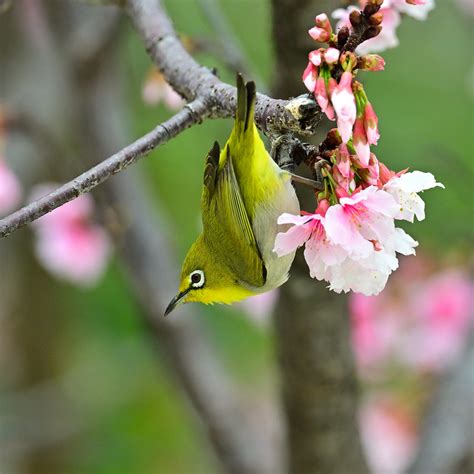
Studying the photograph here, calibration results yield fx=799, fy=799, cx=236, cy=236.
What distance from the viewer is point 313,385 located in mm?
1723

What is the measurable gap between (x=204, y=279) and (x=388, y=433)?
65.7 inches

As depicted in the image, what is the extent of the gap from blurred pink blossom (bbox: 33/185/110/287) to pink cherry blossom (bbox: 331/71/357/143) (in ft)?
4.90

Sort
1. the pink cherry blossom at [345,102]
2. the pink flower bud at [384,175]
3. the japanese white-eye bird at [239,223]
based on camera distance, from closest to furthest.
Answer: the pink cherry blossom at [345,102], the pink flower bud at [384,175], the japanese white-eye bird at [239,223]

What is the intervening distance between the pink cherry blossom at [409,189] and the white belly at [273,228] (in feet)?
0.75

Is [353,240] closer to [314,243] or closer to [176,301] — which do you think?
[314,243]

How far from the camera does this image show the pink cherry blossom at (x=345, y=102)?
77 cm

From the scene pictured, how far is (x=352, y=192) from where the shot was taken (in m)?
0.85

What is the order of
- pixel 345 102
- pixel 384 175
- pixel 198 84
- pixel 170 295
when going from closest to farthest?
pixel 345 102
pixel 384 175
pixel 198 84
pixel 170 295

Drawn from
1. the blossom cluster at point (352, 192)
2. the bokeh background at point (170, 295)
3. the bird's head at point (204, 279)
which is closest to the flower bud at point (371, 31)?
the blossom cluster at point (352, 192)

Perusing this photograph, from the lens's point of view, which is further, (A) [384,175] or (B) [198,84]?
(B) [198,84]

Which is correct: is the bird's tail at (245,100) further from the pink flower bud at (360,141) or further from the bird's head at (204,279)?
the bird's head at (204,279)

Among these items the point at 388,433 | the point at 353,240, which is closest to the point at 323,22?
the point at 353,240

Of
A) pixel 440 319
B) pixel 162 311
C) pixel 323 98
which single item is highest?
pixel 323 98

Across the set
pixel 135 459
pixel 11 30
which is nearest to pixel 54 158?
pixel 11 30
